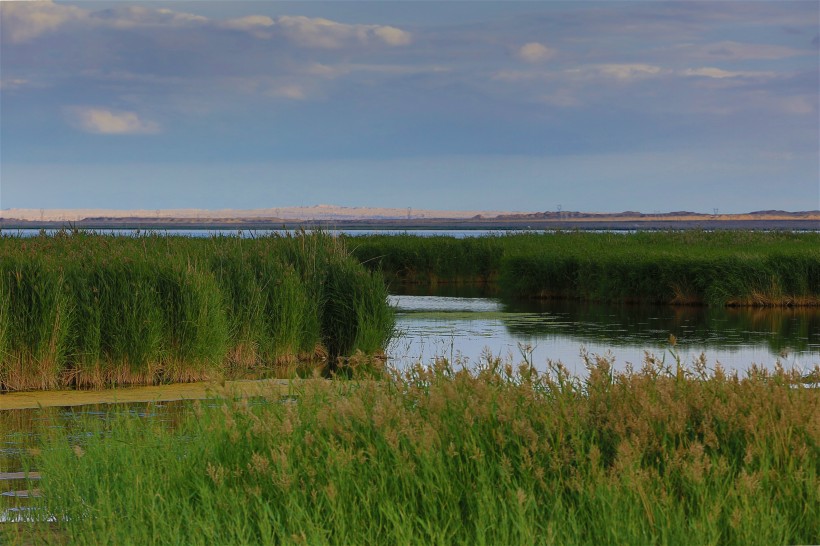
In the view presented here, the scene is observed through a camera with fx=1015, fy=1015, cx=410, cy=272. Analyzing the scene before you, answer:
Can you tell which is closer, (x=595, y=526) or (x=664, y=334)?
(x=595, y=526)

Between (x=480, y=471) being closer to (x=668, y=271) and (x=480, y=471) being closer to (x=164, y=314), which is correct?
(x=164, y=314)

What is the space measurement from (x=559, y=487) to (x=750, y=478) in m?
1.15

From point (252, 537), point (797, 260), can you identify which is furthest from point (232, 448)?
point (797, 260)

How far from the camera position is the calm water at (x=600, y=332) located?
1625cm

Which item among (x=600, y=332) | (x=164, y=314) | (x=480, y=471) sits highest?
(x=164, y=314)

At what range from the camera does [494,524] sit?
17.9 feet

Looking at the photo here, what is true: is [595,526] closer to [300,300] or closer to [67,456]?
[67,456]

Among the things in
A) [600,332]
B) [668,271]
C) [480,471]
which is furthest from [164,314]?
[668,271]

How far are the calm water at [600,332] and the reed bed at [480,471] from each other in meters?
6.73

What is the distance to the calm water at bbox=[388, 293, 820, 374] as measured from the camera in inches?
640

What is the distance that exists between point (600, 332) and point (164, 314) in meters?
9.45

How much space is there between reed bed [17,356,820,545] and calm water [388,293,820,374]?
673 cm

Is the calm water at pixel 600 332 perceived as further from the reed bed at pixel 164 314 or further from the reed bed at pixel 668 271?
the reed bed at pixel 164 314

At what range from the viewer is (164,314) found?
13.8m
